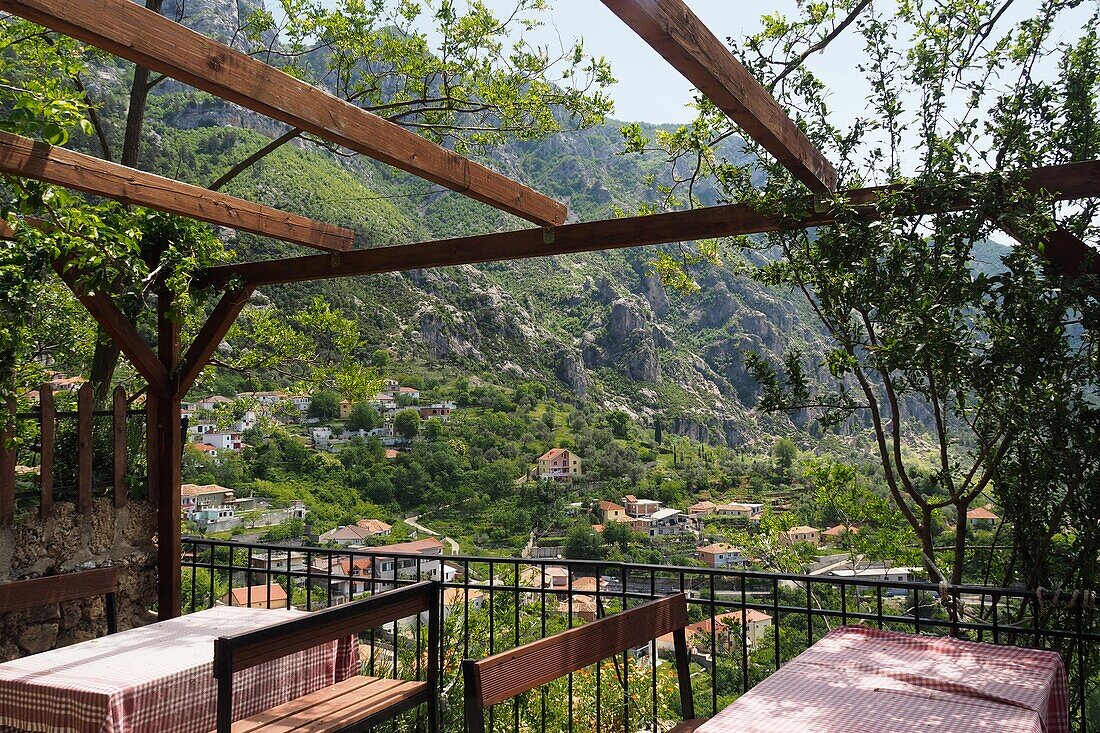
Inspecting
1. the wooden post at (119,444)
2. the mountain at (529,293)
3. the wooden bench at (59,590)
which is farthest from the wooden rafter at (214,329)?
the mountain at (529,293)

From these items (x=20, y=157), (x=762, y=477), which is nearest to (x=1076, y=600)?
(x=20, y=157)

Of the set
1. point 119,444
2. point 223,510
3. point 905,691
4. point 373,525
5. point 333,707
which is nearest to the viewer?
point 905,691

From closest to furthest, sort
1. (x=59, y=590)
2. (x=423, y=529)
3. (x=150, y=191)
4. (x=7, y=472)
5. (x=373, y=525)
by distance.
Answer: (x=59, y=590)
(x=150, y=191)
(x=7, y=472)
(x=373, y=525)
(x=423, y=529)

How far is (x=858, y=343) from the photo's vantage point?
2934 mm

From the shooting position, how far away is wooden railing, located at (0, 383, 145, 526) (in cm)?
390

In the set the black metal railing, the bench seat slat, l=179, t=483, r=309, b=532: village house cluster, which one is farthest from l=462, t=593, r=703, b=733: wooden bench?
l=179, t=483, r=309, b=532: village house cluster

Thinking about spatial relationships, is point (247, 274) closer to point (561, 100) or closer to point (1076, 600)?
point (561, 100)

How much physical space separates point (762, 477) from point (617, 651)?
24664 mm

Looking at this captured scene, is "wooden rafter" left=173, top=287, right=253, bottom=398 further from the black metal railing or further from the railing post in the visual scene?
the black metal railing

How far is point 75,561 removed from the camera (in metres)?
4.19

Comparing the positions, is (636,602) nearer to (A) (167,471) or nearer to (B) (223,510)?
(A) (167,471)

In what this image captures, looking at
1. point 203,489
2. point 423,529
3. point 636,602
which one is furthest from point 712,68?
point 423,529

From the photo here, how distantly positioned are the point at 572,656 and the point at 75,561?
3.38 metres

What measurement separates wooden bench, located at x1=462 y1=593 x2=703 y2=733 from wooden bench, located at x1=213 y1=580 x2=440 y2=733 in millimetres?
667
